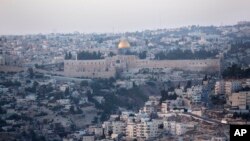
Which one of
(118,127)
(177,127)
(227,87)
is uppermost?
(227,87)

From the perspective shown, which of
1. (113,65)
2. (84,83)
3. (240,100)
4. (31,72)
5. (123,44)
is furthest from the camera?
(123,44)

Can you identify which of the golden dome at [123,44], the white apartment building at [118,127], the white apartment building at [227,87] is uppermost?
the golden dome at [123,44]

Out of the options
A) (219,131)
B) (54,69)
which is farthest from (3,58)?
(219,131)

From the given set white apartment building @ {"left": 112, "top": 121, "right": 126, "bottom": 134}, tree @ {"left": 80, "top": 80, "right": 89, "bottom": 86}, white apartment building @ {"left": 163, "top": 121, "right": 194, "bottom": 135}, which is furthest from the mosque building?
white apartment building @ {"left": 163, "top": 121, "right": 194, "bottom": 135}

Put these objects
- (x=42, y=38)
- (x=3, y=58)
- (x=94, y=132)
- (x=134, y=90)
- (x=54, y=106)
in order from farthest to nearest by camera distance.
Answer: (x=42, y=38)
(x=3, y=58)
(x=134, y=90)
(x=54, y=106)
(x=94, y=132)

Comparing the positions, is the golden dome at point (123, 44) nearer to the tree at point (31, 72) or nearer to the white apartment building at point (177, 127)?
the tree at point (31, 72)

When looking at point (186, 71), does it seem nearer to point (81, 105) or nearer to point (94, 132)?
point (81, 105)

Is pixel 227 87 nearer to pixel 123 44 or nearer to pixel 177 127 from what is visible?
pixel 177 127

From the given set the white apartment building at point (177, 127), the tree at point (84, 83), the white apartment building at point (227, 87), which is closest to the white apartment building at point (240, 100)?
the white apartment building at point (227, 87)

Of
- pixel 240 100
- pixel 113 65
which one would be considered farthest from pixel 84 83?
pixel 240 100
